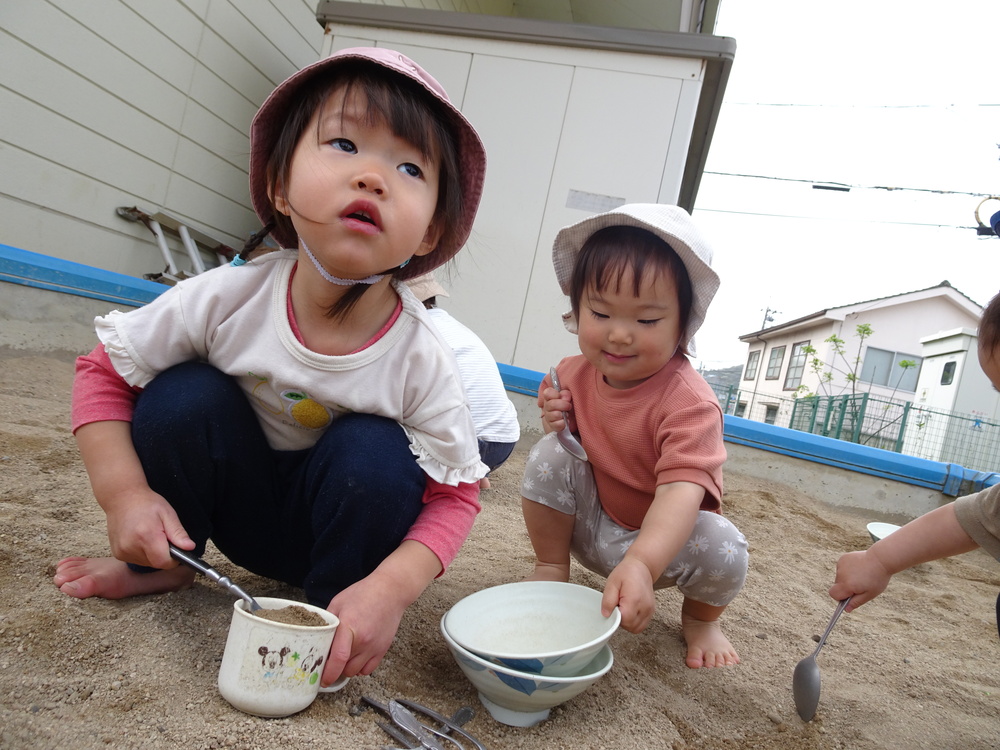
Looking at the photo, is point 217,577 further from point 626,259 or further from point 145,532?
point 626,259

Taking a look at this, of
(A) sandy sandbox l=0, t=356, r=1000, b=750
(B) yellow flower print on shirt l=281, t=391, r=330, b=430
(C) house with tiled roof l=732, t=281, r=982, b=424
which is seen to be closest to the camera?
(A) sandy sandbox l=0, t=356, r=1000, b=750

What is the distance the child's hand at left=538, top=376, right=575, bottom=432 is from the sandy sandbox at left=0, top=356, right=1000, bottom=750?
1.33ft

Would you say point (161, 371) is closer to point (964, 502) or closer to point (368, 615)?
point (368, 615)

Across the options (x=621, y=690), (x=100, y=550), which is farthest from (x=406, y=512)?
(x=100, y=550)

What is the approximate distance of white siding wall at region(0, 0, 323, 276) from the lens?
3.04 meters

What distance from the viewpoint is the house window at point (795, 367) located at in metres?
22.3

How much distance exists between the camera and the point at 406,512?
116cm

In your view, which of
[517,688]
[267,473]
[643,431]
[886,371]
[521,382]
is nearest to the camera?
[517,688]


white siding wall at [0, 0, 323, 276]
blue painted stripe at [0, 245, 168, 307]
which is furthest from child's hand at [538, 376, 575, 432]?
white siding wall at [0, 0, 323, 276]

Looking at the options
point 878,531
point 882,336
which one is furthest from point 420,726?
point 882,336

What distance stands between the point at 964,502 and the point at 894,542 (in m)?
0.17

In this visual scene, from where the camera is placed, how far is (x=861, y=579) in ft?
4.49

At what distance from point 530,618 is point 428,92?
3.17 ft

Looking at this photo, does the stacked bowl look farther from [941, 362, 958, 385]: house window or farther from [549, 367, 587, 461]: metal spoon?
[941, 362, 958, 385]: house window
